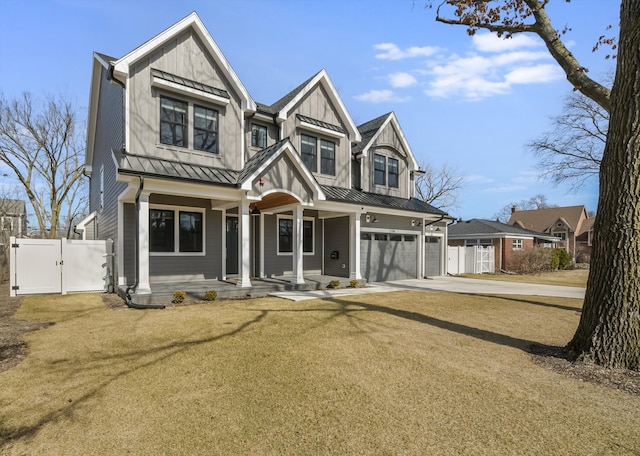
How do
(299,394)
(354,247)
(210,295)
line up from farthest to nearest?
(354,247)
(210,295)
(299,394)

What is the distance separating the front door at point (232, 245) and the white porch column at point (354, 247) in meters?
4.47

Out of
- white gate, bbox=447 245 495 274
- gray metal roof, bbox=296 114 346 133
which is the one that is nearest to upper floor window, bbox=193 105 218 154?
gray metal roof, bbox=296 114 346 133

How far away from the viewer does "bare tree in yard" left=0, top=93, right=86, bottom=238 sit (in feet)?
71.9

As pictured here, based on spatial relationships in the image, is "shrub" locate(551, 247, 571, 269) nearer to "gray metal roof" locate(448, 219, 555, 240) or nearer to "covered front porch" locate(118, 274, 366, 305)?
"gray metal roof" locate(448, 219, 555, 240)

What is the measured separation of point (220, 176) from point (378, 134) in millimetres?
8503

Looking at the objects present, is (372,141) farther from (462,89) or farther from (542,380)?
(542,380)

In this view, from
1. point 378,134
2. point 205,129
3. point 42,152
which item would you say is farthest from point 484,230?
point 42,152

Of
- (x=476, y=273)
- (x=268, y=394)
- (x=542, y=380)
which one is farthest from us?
(x=476, y=273)

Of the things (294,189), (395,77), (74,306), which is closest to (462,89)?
(395,77)

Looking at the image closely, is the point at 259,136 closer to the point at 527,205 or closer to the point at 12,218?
the point at 12,218

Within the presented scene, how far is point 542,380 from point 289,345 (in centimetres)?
341

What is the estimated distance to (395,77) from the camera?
15352 millimetres

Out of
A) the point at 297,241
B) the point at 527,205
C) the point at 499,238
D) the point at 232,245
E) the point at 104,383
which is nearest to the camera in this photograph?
the point at 104,383

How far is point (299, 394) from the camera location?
363 cm
